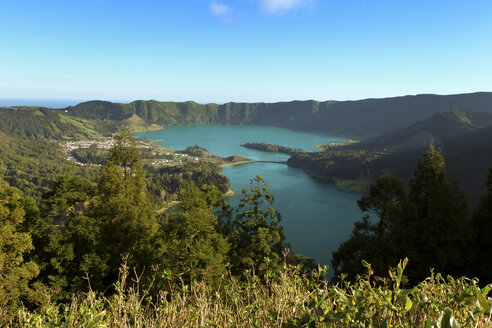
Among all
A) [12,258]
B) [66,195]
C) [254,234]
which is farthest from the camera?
[254,234]

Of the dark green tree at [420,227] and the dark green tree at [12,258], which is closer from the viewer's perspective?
the dark green tree at [12,258]

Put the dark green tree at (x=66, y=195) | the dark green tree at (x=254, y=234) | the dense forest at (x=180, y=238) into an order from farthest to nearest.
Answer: the dark green tree at (x=66, y=195), the dark green tree at (x=254, y=234), the dense forest at (x=180, y=238)

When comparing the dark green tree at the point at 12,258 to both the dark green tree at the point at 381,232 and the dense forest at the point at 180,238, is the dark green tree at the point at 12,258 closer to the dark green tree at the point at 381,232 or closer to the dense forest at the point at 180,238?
the dense forest at the point at 180,238

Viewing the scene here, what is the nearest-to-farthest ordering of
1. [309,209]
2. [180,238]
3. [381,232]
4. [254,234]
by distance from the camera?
[180,238]
[254,234]
[381,232]
[309,209]

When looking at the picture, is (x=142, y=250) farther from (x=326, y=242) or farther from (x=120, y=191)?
(x=326, y=242)

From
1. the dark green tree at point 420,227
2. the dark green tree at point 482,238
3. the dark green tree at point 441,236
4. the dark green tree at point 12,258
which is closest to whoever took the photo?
the dark green tree at point 12,258

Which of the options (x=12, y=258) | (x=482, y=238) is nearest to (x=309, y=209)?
(x=482, y=238)

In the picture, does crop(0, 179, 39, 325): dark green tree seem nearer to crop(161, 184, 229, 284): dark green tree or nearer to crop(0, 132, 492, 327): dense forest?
crop(0, 132, 492, 327): dense forest

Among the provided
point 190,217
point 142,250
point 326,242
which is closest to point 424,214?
point 190,217

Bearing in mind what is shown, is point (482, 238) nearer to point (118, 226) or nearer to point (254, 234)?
point (254, 234)

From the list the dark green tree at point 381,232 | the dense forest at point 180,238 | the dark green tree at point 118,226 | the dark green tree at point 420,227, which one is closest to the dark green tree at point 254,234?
the dense forest at point 180,238

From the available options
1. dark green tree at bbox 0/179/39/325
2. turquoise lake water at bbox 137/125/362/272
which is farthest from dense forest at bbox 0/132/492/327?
turquoise lake water at bbox 137/125/362/272
